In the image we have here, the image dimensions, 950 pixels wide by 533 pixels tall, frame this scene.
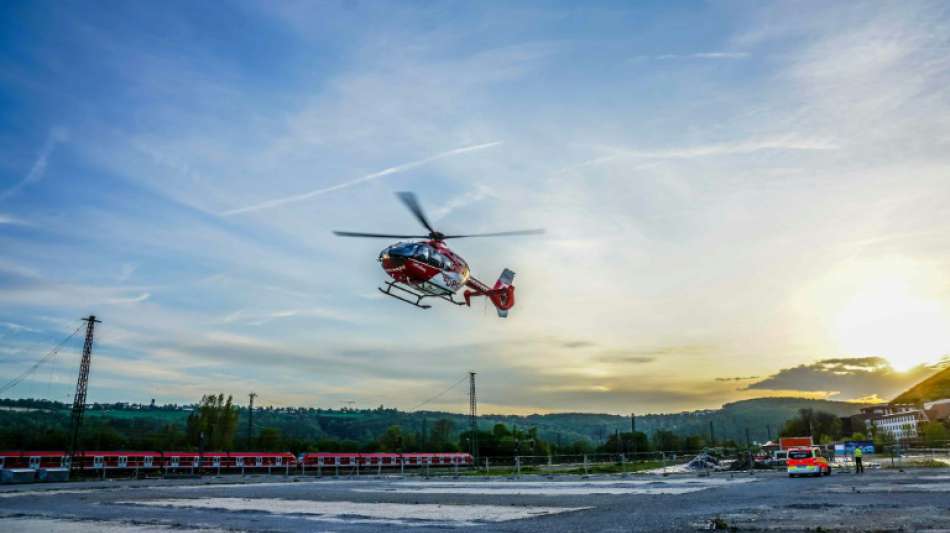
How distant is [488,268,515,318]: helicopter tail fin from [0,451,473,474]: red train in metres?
28.0

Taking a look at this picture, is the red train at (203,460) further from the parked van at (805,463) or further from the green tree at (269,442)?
the green tree at (269,442)

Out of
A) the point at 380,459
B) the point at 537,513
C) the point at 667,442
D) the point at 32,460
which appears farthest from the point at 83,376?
the point at 667,442

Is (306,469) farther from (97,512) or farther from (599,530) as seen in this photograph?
(599,530)

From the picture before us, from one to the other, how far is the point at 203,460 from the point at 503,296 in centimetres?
4750

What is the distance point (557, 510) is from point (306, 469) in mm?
67082

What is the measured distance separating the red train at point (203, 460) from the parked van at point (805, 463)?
36.0 meters

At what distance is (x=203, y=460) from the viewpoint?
6800 cm

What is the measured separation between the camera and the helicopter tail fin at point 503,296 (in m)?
38.0

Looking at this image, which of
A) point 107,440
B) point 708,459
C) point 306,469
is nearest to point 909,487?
point 708,459

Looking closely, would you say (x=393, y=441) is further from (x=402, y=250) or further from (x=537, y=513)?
(x=537, y=513)

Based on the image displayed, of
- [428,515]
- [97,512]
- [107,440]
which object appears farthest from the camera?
[107,440]

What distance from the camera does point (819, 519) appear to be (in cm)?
1317

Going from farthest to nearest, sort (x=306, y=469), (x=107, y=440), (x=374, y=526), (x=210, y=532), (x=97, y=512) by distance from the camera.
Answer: (x=107, y=440) → (x=306, y=469) → (x=97, y=512) → (x=374, y=526) → (x=210, y=532)

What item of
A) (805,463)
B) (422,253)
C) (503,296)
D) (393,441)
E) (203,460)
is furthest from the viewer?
(393,441)
